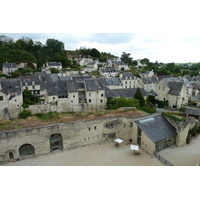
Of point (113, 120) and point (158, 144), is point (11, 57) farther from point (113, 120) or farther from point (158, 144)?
point (158, 144)

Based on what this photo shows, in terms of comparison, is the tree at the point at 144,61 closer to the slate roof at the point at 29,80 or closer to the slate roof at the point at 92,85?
the slate roof at the point at 92,85

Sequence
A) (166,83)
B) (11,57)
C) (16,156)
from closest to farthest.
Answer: (16,156) → (166,83) → (11,57)

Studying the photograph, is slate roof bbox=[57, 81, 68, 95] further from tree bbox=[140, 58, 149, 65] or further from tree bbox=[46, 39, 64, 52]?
tree bbox=[140, 58, 149, 65]

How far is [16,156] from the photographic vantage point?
17.0m

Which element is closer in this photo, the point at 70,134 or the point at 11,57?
the point at 70,134

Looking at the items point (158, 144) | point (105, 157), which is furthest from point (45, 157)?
point (158, 144)

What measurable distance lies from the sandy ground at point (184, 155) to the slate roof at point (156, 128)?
198 cm

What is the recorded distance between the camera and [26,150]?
17484 mm

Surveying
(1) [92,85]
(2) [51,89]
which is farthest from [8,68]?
(1) [92,85]

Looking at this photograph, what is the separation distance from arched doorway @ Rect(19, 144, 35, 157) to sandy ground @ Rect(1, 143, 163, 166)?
81 centimetres

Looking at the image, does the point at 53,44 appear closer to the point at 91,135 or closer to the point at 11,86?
the point at 11,86

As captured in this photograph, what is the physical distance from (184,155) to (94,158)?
36.5 feet

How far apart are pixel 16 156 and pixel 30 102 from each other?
13.4 meters

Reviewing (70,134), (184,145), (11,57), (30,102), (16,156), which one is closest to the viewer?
(16,156)
